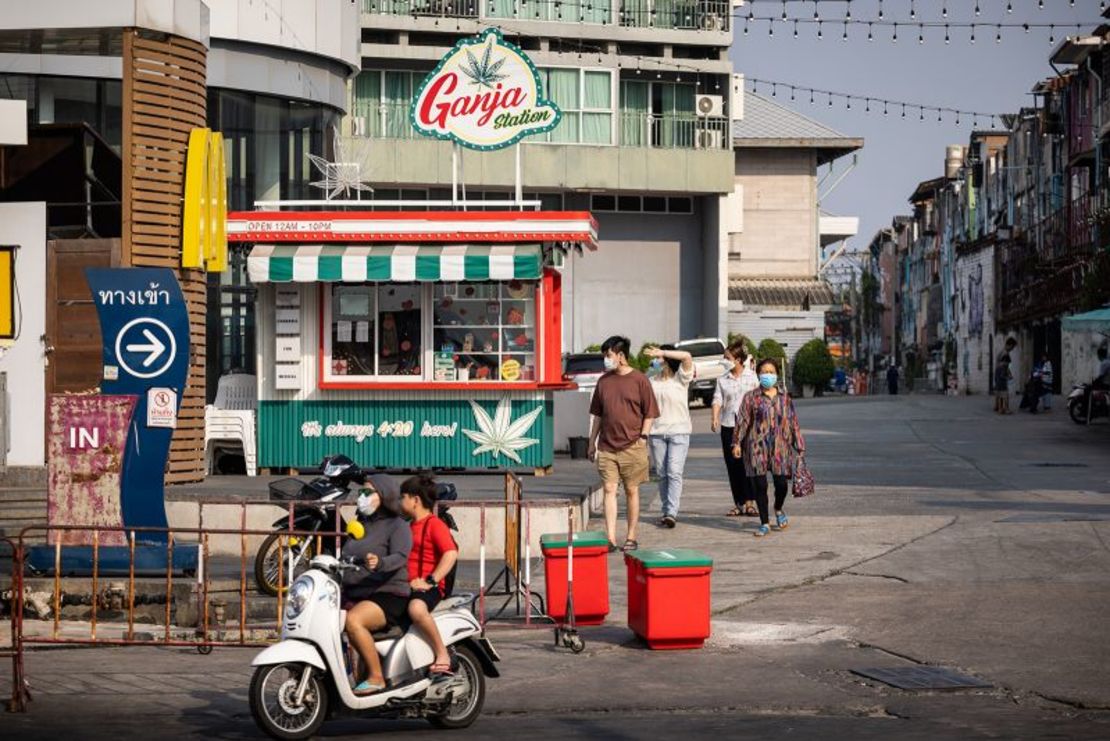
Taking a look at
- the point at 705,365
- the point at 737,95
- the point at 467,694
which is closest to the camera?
the point at 467,694

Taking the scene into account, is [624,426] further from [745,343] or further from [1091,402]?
[1091,402]

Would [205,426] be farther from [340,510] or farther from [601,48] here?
[601,48]

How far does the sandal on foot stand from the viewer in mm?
9938

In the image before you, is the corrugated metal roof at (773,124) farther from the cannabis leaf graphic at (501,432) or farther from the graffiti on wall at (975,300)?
the cannabis leaf graphic at (501,432)

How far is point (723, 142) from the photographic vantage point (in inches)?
2399

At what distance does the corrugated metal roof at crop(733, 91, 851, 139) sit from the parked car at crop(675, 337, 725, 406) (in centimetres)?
2168

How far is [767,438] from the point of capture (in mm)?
18641

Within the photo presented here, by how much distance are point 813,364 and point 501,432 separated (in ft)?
158

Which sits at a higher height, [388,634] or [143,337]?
[143,337]

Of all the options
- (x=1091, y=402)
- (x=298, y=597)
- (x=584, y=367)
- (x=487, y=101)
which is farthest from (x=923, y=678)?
(x=584, y=367)

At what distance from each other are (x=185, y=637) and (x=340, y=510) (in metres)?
1.51

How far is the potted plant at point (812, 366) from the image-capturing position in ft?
230

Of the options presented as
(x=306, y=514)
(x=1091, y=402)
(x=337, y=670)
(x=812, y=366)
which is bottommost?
(x=337, y=670)

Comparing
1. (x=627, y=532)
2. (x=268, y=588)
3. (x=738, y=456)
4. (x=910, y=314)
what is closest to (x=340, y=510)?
(x=268, y=588)
